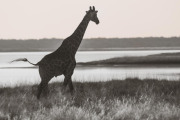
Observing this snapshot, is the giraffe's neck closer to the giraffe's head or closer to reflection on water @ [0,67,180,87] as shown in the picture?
the giraffe's head

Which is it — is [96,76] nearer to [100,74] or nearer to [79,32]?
[100,74]

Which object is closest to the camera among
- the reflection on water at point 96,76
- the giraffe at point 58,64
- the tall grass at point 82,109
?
the tall grass at point 82,109

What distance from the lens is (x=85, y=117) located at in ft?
29.5

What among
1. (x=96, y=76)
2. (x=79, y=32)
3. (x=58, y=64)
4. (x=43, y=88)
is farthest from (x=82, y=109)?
(x=96, y=76)

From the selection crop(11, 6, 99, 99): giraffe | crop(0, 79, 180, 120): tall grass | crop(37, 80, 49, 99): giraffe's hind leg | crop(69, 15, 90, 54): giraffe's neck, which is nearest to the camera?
crop(0, 79, 180, 120): tall grass

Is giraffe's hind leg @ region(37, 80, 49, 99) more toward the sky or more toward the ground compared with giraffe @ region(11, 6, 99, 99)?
more toward the ground

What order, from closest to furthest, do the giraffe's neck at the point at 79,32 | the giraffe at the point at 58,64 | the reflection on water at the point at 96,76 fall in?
the giraffe at the point at 58,64
the giraffe's neck at the point at 79,32
the reflection on water at the point at 96,76

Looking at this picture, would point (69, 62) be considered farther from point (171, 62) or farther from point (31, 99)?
point (171, 62)

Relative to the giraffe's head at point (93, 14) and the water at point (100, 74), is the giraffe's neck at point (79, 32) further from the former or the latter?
the water at point (100, 74)

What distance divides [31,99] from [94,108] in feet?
7.30

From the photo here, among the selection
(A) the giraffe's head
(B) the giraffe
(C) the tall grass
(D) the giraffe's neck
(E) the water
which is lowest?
(E) the water

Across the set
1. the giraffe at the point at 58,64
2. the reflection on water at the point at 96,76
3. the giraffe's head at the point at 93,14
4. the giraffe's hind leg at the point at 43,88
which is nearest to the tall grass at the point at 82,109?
the giraffe's hind leg at the point at 43,88

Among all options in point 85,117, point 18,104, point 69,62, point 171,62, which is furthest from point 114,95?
point 171,62

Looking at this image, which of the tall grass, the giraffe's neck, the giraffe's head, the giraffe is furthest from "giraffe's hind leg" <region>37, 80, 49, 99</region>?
the giraffe's head
